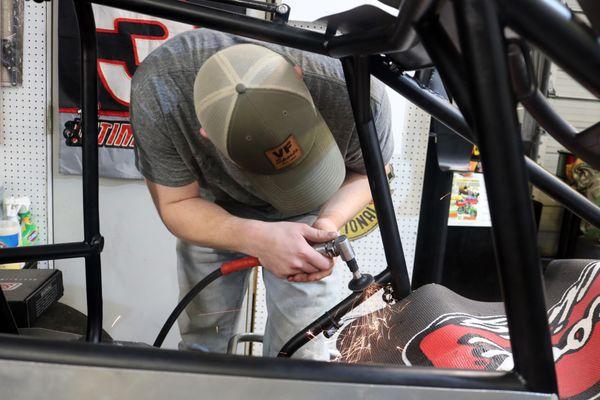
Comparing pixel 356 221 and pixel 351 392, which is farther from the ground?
pixel 351 392

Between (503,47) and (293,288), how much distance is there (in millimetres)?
932

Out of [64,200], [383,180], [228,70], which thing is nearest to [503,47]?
[383,180]

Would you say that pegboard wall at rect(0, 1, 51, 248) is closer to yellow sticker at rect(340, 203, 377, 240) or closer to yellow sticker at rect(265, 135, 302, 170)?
yellow sticker at rect(340, 203, 377, 240)

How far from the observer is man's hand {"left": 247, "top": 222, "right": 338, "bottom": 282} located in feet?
2.54

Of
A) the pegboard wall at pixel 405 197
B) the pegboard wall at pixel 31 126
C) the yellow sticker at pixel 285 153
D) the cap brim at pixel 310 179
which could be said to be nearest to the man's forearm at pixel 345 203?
the cap brim at pixel 310 179

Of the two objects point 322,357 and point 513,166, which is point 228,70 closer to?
point 513,166

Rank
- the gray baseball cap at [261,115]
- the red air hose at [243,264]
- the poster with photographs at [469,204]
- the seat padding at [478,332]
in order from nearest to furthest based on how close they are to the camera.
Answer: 1. the seat padding at [478,332]
2. the gray baseball cap at [261,115]
3. the red air hose at [243,264]
4. the poster with photographs at [469,204]

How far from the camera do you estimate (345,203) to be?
41.3 inches

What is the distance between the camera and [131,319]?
1897 millimetres

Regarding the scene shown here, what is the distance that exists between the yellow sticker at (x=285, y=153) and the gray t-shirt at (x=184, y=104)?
0.86 ft

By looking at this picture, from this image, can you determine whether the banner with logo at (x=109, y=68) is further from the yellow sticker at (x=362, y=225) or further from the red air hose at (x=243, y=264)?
the red air hose at (x=243, y=264)

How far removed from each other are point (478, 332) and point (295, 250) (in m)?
0.30

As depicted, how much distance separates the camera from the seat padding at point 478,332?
0.60 meters

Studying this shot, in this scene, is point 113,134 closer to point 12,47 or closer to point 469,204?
Result: point 12,47
